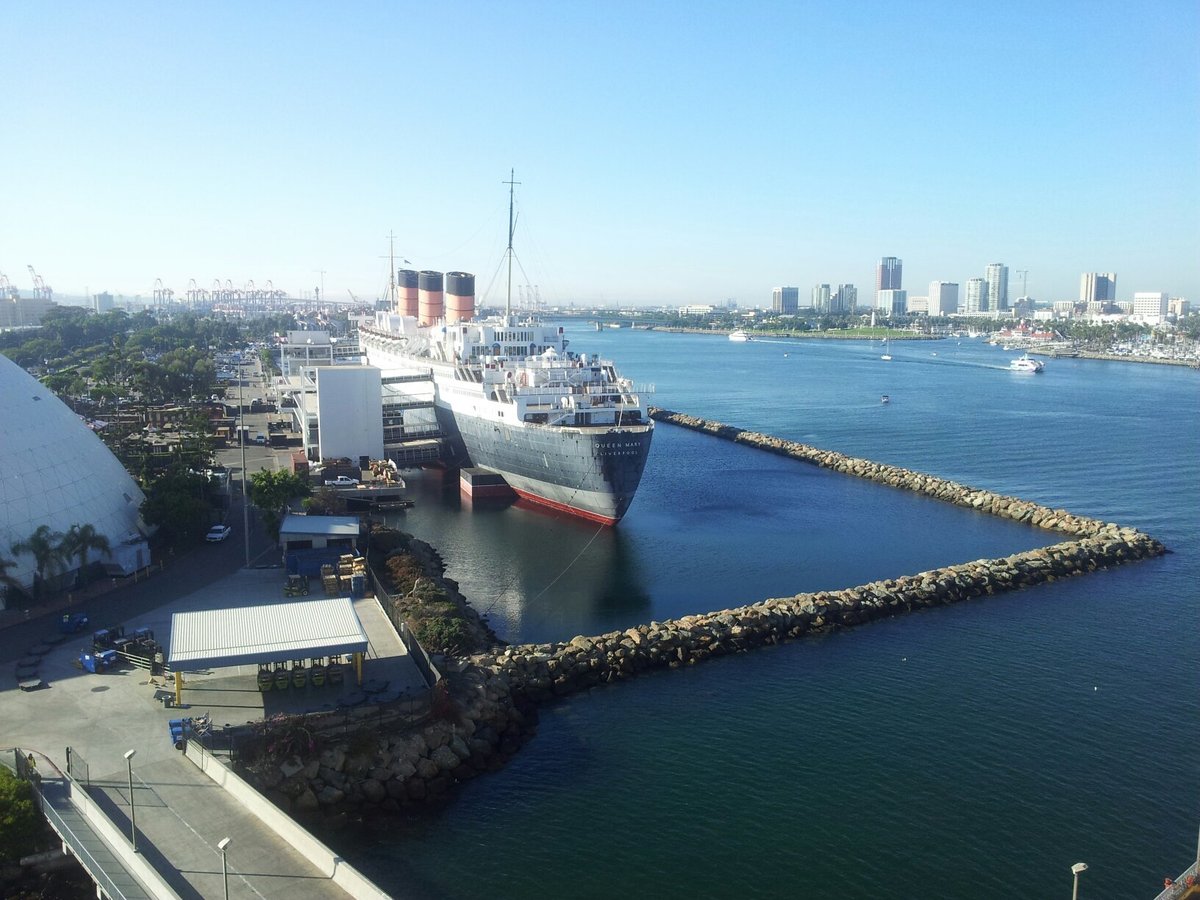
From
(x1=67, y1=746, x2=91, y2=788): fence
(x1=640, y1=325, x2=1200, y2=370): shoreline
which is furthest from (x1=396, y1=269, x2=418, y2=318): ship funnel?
(x1=640, y1=325, x2=1200, y2=370): shoreline

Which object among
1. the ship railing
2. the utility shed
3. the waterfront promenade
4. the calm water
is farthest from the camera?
the utility shed

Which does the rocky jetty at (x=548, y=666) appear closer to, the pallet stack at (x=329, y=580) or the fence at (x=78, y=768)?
the fence at (x=78, y=768)

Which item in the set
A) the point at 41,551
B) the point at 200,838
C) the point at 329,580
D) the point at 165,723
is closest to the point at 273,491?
the point at 329,580

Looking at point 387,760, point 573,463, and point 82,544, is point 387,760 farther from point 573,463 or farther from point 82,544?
point 573,463

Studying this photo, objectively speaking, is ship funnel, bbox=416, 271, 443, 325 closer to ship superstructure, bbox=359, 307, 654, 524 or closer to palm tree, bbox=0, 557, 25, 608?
ship superstructure, bbox=359, 307, 654, 524

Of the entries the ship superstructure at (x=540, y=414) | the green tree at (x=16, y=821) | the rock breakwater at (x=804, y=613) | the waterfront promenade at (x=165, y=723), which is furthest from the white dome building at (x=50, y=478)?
the ship superstructure at (x=540, y=414)

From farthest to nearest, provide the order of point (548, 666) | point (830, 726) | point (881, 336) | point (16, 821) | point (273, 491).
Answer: point (881, 336)
point (273, 491)
point (548, 666)
point (830, 726)
point (16, 821)

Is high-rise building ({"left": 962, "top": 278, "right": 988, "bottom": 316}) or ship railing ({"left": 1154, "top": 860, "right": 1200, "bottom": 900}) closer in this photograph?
ship railing ({"left": 1154, "top": 860, "right": 1200, "bottom": 900})
